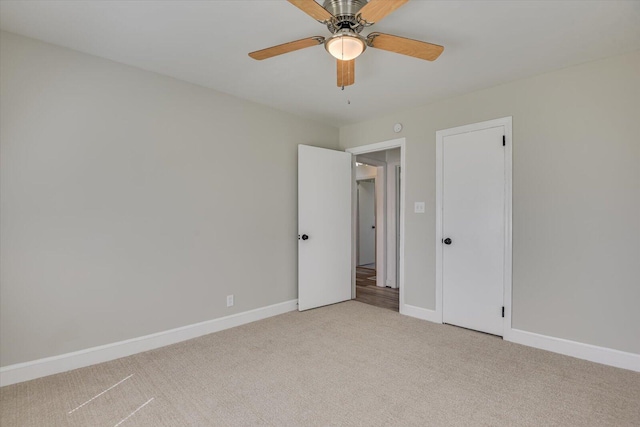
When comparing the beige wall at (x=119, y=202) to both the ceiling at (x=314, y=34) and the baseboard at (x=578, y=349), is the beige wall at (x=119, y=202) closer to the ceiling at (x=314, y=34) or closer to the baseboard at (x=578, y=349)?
the ceiling at (x=314, y=34)

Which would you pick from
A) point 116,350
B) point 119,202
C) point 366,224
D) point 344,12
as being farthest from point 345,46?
point 366,224

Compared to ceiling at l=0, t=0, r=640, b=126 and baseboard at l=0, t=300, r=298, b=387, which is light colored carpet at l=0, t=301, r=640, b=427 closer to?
baseboard at l=0, t=300, r=298, b=387

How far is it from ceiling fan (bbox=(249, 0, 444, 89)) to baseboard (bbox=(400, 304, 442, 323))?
2.67m

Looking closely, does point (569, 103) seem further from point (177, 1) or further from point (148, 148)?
point (148, 148)

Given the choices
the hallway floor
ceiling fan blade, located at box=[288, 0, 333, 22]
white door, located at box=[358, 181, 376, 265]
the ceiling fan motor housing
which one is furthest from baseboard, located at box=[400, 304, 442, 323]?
white door, located at box=[358, 181, 376, 265]

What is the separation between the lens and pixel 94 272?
2553mm

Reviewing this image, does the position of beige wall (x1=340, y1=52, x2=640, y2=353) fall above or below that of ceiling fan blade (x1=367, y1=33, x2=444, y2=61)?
below

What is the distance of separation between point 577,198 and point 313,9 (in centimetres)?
258

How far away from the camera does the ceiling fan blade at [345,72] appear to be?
2.15 m

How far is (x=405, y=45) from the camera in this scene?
1.92 m

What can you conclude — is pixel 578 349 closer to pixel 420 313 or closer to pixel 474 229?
pixel 474 229

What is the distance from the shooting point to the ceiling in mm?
1965

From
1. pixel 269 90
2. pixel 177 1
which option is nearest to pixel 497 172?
pixel 269 90

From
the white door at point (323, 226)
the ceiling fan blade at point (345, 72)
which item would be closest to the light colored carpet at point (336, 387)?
the white door at point (323, 226)
